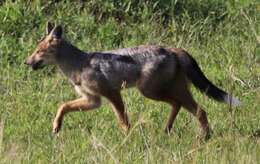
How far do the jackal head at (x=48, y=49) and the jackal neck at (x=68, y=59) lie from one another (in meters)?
0.05

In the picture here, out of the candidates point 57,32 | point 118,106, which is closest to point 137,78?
point 118,106

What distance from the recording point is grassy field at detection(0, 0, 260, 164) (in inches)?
280

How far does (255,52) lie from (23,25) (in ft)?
8.64

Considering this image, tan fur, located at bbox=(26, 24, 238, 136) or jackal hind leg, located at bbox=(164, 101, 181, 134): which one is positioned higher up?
tan fur, located at bbox=(26, 24, 238, 136)

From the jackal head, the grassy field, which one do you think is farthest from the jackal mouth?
the grassy field

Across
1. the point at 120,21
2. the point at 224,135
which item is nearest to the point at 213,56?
the point at 120,21

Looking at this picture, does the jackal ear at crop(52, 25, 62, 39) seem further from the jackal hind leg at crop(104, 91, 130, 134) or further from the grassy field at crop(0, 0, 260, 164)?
the jackal hind leg at crop(104, 91, 130, 134)

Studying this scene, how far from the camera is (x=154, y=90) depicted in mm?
8625

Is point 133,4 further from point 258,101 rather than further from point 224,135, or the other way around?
point 224,135

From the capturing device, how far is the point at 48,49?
29.7 feet

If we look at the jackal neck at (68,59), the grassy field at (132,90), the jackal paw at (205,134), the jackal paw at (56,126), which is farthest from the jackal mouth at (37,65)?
the jackal paw at (205,134)

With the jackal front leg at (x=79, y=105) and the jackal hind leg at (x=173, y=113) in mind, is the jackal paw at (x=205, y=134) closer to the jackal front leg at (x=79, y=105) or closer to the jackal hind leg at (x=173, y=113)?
the jackal hind leg at (x=173, y=113)

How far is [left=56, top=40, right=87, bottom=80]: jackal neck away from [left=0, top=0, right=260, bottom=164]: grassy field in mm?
388

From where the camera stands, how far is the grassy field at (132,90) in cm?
710
